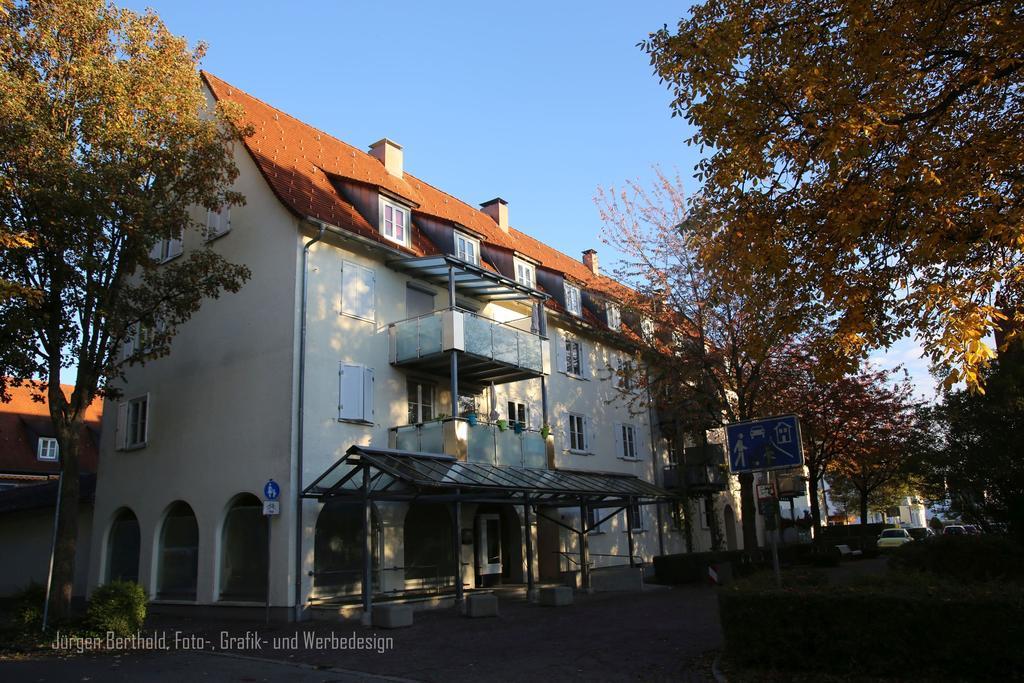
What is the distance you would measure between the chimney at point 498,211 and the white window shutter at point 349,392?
47.1ft

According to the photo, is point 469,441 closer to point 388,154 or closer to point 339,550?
point 339,550

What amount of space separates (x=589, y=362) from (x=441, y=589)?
11493 mm

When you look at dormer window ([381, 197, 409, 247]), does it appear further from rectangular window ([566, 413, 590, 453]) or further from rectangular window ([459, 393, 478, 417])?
rectangular window ([566, 413, 590, 453])

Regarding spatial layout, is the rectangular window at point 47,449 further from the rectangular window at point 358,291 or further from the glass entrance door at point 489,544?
the rectangular window at point 358,291

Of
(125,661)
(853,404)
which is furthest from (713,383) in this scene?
(125,661)

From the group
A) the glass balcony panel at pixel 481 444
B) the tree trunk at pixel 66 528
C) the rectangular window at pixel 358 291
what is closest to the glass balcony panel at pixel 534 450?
the glass balcony panel at pixel 481 444

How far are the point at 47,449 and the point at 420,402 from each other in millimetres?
23779

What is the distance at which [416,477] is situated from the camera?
1573 centimetres

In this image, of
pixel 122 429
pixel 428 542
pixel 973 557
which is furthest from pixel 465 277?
pixel 973 557

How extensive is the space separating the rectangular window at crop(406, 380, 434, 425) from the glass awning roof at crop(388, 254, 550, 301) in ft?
9.84

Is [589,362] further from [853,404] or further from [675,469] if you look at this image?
[853,404]

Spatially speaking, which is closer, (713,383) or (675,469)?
(713,383)

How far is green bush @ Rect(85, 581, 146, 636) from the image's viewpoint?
524 inches

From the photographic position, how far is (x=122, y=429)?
2155cm
